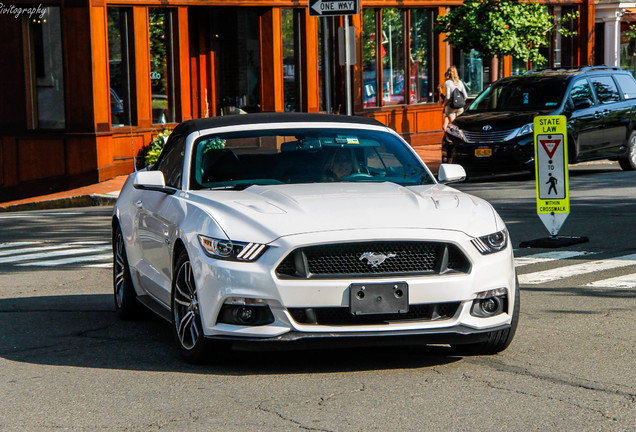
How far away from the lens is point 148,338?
782cm

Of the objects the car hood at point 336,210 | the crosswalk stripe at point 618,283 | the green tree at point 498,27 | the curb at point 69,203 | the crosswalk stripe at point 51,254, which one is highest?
the green tree at point 498,27

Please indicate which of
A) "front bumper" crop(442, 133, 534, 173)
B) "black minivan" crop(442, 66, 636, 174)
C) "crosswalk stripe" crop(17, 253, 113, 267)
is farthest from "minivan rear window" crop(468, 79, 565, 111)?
"crosswalk stripe" crop(17, 253, 113, 267)

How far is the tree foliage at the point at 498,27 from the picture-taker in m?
24.9

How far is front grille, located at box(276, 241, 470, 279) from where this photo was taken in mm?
6312

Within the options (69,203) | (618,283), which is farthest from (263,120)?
(69,203)

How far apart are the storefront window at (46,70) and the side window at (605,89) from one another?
9.97 metres

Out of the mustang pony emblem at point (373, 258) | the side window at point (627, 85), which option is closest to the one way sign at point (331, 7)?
the side window at point (627, 85)

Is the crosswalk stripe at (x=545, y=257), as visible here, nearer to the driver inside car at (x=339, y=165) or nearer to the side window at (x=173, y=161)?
the driver inside car at (x=339, y=165)

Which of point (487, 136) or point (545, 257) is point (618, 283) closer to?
point (545, 257)

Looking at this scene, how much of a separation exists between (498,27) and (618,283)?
15839 millimetres

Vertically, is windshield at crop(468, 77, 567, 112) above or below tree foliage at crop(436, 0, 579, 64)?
below

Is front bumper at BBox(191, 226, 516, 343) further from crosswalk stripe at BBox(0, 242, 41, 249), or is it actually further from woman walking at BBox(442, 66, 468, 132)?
woman walking at BBox(442, 66, 468, 132)

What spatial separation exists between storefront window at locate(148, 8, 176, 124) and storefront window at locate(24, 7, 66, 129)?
195 centimetres

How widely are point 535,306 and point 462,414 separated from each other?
3.36m
